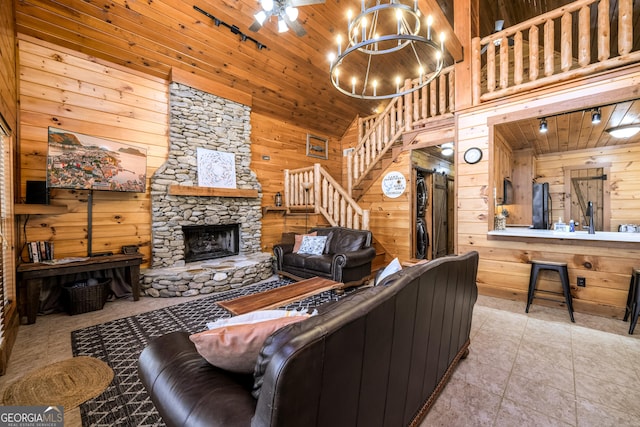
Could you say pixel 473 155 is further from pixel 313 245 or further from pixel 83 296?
pixel 83 296

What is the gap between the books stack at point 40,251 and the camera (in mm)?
3062

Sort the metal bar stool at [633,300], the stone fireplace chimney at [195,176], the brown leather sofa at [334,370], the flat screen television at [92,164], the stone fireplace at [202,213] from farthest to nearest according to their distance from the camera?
the stone fireplace chimney at [195,176]
the stone fireplace at [202,213]
the flat screen television at [92,164]
the metal bar stool at [633,300]
the brown leather sofa at [334,370]

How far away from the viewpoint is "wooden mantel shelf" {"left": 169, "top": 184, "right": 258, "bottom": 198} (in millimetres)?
4160

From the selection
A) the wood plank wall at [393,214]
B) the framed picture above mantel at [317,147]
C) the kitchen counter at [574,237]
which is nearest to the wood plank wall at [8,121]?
the wood plank wall at [393,214]

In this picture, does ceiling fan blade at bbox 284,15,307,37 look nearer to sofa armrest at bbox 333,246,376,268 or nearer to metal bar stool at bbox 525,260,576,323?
sofa armrest at bbox 333,246,376,268

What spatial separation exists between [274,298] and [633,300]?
11.6 ft

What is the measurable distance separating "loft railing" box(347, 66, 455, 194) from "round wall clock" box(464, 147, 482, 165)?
3.15ft

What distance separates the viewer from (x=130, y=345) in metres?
2.35

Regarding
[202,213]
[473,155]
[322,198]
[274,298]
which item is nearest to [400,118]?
[473,155]

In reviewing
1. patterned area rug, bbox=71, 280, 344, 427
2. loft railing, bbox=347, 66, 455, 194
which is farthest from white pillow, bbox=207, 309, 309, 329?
loft railing, bbox=347, 66, 455, 194

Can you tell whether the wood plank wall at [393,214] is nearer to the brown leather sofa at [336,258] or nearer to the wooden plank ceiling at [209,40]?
the brown leather sofa at [336,258]

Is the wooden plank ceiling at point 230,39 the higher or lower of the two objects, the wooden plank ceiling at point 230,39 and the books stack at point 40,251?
the higher

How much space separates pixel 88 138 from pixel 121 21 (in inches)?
63.9

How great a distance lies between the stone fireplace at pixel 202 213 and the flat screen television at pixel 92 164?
1.46ft
